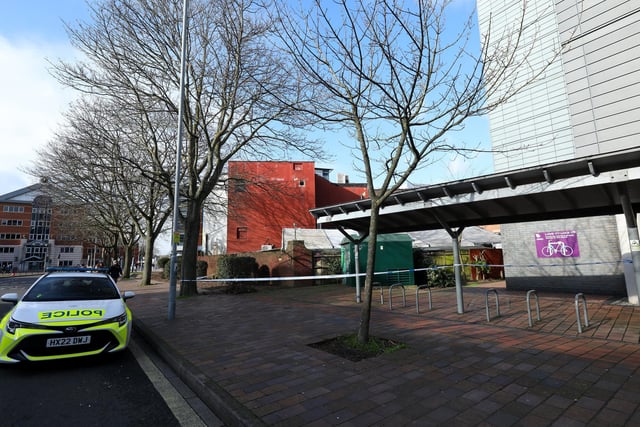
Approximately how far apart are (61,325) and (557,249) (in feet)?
47.7

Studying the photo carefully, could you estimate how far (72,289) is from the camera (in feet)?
19.0

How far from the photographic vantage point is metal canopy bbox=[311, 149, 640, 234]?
18.3ft

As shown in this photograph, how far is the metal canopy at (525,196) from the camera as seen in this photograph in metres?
5.58

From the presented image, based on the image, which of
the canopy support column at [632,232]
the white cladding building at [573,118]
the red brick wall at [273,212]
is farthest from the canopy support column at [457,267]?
the red brick wall at [273,212]

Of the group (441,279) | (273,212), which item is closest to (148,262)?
(273,212)

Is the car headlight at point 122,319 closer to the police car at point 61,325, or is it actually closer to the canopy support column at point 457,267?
the police car at point 61,325

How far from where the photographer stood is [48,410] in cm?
344

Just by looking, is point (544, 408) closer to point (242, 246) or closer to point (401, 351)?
point (401, 351)

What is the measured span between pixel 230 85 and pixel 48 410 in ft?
34.9

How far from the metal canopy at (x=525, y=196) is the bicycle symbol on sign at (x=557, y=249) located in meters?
4.03

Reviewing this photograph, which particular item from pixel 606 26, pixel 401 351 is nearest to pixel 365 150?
pixel 401 351

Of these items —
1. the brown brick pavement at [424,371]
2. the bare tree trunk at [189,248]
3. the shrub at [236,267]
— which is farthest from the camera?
the shrub at [236,267]

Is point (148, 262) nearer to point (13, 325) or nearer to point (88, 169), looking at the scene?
point (88, 169)


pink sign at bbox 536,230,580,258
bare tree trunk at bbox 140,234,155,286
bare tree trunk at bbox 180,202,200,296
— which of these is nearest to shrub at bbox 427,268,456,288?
pink sign at bbox 536,230,580,258
